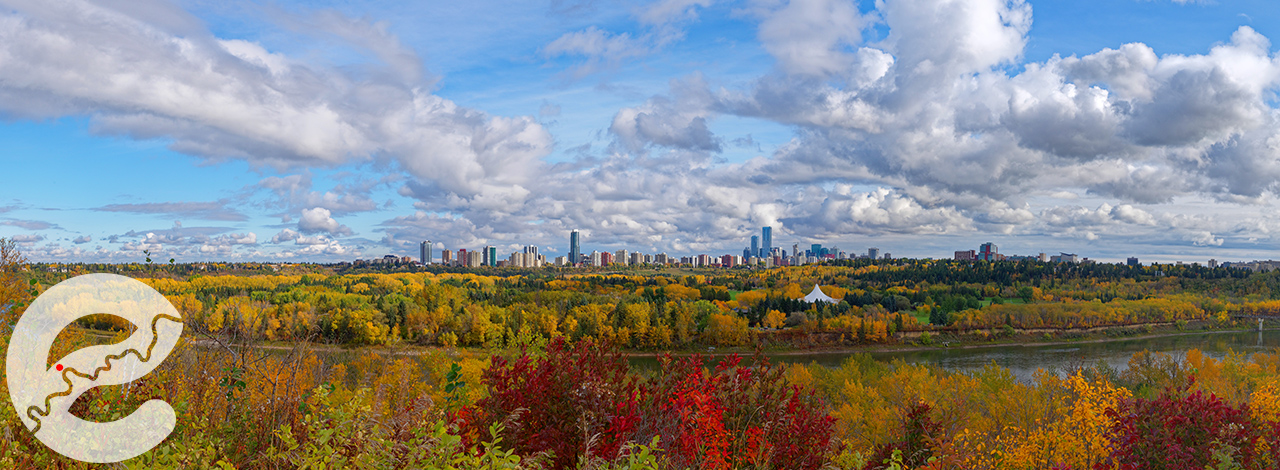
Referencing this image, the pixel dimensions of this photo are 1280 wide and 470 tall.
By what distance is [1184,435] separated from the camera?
5.49 metres

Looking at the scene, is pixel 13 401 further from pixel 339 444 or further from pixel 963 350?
pixel 963 350

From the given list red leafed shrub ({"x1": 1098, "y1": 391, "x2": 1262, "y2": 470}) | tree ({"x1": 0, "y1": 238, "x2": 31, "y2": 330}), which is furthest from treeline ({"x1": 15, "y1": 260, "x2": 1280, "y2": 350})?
red leafed shrub ({"x1": 1098, "y1": 391, "x2": 1262, "y2": 470})

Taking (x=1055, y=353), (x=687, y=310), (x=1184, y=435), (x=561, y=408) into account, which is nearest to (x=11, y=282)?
(x=561, y=408)

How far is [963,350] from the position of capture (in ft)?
194

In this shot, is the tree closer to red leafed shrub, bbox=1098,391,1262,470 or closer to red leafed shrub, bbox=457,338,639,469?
red leafed shrub, bbox=457,338,639,469

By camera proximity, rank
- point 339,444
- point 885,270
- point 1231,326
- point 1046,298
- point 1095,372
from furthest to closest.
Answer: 1. point 885,270
2. point 1046,298
3. point 1231,326
4. point 1095,372
5. point 339,444

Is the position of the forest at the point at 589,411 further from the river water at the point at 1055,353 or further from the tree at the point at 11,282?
the river water at the point at 1055,353

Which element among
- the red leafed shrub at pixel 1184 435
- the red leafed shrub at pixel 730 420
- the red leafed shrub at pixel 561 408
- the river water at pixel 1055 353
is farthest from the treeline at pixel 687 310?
the red leafed shrub at pixel 561 408

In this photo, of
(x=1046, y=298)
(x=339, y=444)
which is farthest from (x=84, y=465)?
(x=1046, y=298)

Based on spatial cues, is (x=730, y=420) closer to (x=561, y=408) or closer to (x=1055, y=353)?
(x=561, y=408)

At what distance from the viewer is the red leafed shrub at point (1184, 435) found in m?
5.38

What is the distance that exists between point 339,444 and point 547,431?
1362 mm

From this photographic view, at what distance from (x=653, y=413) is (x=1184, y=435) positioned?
15.4 ft

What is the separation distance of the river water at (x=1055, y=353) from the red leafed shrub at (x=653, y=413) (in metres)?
41.4
